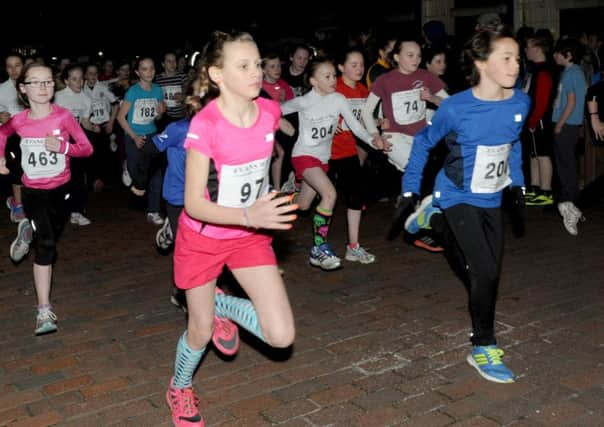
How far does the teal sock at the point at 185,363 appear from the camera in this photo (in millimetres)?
3904

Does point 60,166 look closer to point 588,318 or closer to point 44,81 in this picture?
point 44,81

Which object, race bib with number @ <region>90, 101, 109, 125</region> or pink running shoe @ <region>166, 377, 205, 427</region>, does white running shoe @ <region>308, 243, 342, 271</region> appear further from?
race bib with number @ <region>90, 101, 109, 125</region>

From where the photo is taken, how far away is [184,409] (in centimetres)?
390

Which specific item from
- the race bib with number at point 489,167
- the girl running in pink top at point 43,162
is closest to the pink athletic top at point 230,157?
the race bib with number at point 489,167

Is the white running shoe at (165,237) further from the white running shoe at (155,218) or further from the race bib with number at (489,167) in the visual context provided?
the race bib with number at (489,167)

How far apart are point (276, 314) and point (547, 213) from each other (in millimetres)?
5911

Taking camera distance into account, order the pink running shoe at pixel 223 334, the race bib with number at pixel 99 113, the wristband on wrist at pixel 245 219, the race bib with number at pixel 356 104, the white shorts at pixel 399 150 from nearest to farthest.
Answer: the wristband on wrist at pixel 245 219, the pink running shoe at pixel 223 334, the white shorts at pixel 399 150, the race bib with number at pixel 356 104, the race bib with number at pixel 99 113

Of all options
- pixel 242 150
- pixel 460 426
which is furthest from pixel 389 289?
pixel 242 150

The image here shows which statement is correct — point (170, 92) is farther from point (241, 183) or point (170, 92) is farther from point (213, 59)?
point (241, 183)

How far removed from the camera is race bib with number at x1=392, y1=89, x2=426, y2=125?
7377mm

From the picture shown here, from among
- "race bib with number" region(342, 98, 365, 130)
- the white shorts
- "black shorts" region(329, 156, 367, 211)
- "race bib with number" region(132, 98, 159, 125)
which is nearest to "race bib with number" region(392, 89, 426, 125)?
the white shorts

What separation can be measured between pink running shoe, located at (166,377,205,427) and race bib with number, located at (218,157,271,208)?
→ 975 millimetres

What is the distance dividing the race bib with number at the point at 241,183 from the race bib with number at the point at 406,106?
12.5 ft

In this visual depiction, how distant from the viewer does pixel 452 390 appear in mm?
4250
